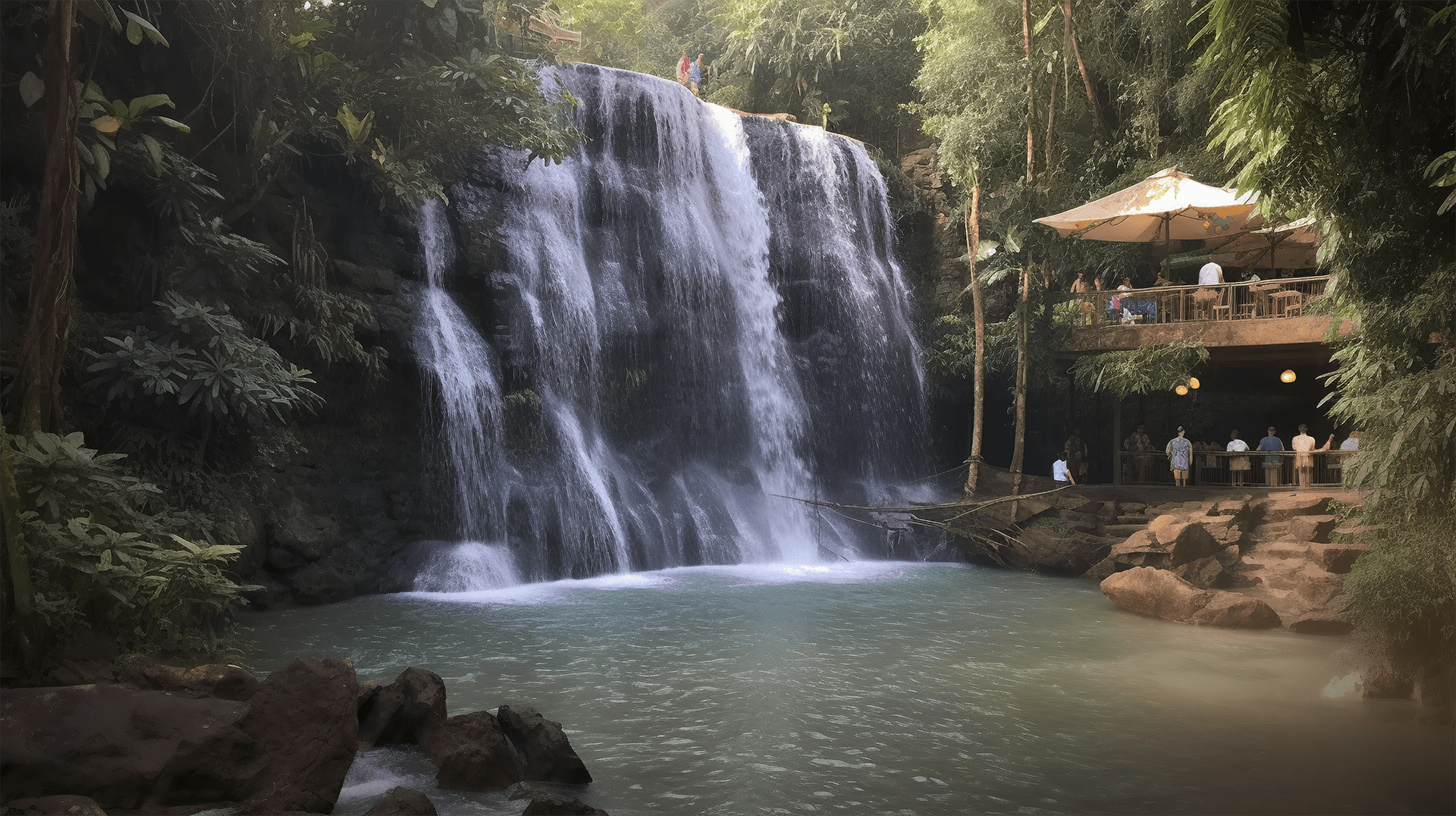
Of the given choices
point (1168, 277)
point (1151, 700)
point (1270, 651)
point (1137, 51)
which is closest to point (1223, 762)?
point (1151, 700)

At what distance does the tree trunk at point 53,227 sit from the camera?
7.16 meters

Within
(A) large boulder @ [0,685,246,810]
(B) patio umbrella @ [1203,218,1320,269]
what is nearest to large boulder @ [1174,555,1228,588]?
(B) patio umbrella @ [1203,218,1320,269]

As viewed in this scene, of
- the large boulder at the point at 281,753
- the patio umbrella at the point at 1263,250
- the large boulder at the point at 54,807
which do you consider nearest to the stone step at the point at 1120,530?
the patio umbrella at the point at 1263,250

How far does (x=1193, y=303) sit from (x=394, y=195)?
45.9ft

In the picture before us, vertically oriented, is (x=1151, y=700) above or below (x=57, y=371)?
below

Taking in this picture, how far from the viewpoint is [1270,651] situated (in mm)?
10906

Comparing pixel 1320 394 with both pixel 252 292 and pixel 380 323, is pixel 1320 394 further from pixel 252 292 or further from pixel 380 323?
pixel 252 292

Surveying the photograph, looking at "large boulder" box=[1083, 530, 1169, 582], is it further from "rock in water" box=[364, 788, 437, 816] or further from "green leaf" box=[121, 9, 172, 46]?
"green leaf" box=[121, 9, 172, 46]

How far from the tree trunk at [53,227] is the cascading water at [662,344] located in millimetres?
6972

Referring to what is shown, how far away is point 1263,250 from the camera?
62.0 feet

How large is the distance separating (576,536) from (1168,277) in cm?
1257

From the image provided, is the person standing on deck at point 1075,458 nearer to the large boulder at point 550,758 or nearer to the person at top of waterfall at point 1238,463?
the person at top of waterfall at point 1238,463

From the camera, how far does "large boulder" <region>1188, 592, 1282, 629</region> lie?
12258 mm

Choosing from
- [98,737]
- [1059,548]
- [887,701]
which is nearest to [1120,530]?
[1059,548]
